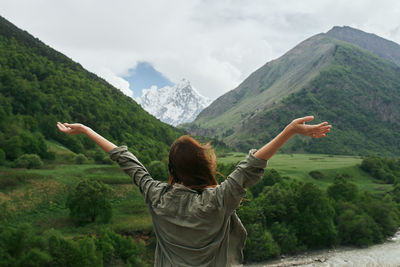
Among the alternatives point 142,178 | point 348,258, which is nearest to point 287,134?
point 142,178

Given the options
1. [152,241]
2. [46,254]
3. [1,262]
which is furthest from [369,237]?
[1,262]

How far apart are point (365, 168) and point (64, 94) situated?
127405mm

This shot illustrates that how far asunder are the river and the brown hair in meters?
52.4

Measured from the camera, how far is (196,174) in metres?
3.94

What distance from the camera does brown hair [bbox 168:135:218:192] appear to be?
3.90 meters

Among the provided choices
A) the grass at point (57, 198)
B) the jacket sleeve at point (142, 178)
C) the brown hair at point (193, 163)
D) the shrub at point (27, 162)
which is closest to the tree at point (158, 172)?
the grass at point (57, 198)

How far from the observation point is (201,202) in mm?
3629

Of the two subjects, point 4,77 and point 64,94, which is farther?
point 64,94

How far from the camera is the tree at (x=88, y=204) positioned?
4584cm

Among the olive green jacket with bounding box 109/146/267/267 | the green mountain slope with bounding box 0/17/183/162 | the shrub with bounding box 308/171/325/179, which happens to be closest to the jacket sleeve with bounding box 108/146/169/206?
the olive green jacket with bounding box 109/146/267/267

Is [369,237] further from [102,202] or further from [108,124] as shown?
[108,124]

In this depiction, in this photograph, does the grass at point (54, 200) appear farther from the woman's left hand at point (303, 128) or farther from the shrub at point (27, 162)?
the woman's left hand at point (303, 128)

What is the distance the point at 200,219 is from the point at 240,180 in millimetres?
755

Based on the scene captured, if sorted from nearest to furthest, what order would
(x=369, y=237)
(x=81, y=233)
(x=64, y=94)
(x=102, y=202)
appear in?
(x=81, y=233)
(x=102, y=202)
(x=369, y=237)
(x=64, y=94)
